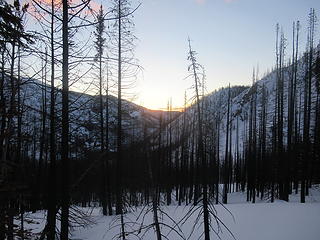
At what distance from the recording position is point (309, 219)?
47.9ft

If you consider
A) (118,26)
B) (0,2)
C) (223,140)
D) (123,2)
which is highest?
(123,2)

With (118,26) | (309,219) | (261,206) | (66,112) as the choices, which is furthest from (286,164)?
(66,112)

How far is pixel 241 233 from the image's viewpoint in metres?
13.6

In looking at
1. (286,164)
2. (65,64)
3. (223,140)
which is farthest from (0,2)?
(223,140)

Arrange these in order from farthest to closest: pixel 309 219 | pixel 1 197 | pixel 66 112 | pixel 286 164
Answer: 1. pixel 286 164
2. pixel 309 219
3. pixel 66 112
4. pixel 1 197

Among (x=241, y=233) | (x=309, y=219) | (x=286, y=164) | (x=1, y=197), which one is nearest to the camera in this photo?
(x=1, y=197)

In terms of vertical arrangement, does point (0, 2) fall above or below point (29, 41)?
above

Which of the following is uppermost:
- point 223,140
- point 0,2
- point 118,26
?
point 118,26

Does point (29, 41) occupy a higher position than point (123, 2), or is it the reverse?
point (123, 2)

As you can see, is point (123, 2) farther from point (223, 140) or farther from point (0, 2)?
point (223, 140)

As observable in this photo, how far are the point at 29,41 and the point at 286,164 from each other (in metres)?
24.7

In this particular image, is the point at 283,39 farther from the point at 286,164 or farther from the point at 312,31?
the point at 286,164

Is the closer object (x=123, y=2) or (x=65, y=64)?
(x=65, y=64)

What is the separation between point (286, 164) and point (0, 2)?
25.0m
